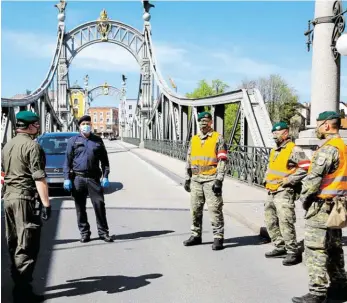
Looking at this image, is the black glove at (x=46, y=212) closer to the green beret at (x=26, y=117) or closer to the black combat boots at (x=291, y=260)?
the green beret at (x=26, y=117)

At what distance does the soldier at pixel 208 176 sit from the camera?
22.4ft

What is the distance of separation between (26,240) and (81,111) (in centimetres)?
10421

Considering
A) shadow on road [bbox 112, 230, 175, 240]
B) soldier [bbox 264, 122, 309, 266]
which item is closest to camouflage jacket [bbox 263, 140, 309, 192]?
soldier [bbox 264, 122, 309, 266]

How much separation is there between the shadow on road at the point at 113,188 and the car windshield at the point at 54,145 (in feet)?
5.12

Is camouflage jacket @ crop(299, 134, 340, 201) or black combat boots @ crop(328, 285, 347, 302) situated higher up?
camouflage jacket @ crop(299, 134, 340, 201)

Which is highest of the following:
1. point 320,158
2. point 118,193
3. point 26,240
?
point 320,158

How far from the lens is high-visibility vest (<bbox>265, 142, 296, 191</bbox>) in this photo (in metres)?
6.21

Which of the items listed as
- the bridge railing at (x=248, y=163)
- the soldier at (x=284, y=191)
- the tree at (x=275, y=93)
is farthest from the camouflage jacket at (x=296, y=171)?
the tree at (x=275, y=93)

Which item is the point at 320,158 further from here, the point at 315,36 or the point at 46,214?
the point at 315,36

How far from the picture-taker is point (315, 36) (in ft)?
31.4

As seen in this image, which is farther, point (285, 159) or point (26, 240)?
point (285, 159)

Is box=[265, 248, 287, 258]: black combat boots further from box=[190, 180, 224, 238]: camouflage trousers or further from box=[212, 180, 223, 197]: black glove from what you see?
box=[212, 180, 223, 197]: black glove

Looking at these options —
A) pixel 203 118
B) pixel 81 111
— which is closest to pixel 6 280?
pixel 203 118

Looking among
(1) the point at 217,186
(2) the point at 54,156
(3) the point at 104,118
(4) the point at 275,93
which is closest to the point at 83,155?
(1) the point at 217,186
